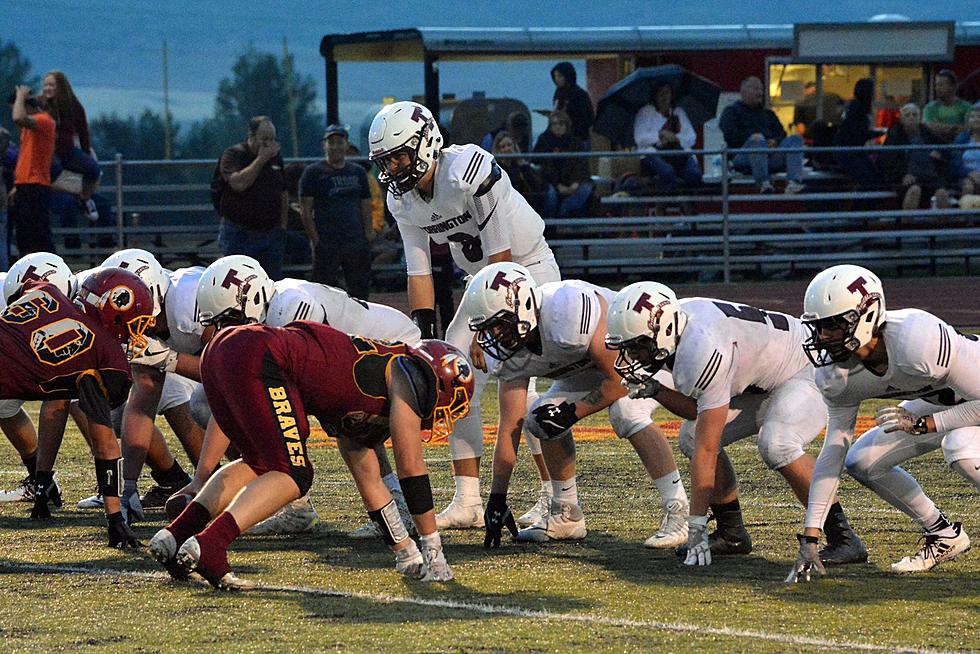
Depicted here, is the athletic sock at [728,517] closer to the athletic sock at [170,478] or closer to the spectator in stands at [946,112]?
the athletic sock at [170,478]

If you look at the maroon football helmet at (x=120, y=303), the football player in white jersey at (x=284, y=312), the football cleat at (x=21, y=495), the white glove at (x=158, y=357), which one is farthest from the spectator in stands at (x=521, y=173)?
the maroon football helmet at (x=120, y=303)

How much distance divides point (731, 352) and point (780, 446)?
46cm

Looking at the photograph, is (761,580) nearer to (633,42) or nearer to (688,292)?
(688,292)

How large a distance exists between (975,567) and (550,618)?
6.46ft

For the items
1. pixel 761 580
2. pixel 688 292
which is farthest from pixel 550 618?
pixel 688 292

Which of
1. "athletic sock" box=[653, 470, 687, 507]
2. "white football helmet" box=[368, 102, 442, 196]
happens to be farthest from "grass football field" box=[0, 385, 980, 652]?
"white football helmet" box=[368, 102, 442, 196]

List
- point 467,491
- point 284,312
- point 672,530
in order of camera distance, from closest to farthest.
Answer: point 672,530 < point 284,312 < point 467,491

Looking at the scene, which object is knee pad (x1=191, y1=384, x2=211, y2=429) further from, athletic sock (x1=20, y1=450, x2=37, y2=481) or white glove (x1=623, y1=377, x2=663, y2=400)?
white glove (x1=623, y1=377, x2=663, y2=400)

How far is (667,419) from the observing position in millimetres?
12445

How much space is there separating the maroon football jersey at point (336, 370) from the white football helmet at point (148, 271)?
1.48 m

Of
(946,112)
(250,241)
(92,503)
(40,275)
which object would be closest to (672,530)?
(92,503)

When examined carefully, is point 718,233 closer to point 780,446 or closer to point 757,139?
point 757,139

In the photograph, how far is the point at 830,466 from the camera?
6680 mm

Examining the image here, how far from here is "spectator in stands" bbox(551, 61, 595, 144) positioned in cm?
1891
